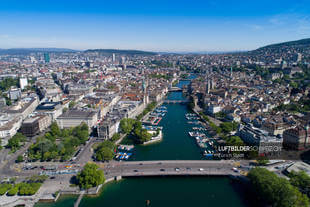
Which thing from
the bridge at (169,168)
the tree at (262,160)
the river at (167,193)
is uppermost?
the tree at (262,160)

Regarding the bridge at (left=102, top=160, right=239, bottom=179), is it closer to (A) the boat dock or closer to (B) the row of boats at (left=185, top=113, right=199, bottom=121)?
(A) the boat dock

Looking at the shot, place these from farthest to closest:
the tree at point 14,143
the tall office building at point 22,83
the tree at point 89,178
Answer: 1. the tall office building at point 22,83
2. the tree at point 14,143
3. the tree at point 89,178

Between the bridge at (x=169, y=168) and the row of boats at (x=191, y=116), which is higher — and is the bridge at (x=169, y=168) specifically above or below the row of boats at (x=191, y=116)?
below

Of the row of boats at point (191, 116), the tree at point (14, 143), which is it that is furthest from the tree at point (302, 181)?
the tree at point (14, 143)

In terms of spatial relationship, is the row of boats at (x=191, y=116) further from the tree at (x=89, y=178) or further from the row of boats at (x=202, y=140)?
the tree at (x=89, y=178)

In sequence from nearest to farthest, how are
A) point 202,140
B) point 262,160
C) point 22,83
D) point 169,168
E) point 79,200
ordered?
point 79,200, point 169,168, point 262,160, point 202,140, point 22,83

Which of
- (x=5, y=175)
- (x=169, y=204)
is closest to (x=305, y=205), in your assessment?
(x=169, y=204)

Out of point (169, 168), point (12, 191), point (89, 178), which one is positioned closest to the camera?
point (12, 191)

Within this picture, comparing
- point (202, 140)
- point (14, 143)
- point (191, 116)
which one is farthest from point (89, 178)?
point (191, 116)

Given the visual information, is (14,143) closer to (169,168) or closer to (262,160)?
(169,168)
